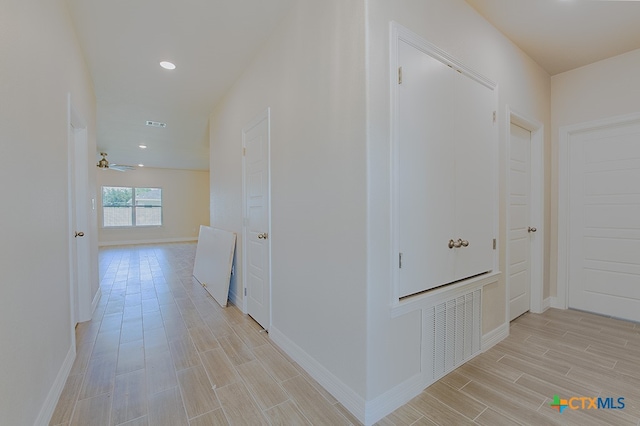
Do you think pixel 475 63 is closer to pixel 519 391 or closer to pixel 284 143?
pixel 284 143

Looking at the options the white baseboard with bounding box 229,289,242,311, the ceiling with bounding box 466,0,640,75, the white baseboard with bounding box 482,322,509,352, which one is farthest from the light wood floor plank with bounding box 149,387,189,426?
the ceiling with bounding box 466,0,640,75

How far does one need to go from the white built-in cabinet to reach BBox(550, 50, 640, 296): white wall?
1.70m

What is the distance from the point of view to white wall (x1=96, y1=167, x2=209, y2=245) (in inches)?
367

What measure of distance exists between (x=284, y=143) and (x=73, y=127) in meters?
2.43

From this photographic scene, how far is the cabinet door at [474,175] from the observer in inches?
83.6

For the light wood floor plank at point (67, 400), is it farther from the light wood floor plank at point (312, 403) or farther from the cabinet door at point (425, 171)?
the cabinet door at point (425, 171)

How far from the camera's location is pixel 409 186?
69.7 inches

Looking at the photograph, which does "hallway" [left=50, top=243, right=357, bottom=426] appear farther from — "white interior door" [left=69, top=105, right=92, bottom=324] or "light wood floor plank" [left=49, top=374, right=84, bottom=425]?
"white interior door" [left=69, top=105, right=92, bottom=324]

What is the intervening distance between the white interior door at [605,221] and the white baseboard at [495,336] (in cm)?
155

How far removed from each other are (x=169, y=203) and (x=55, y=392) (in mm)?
9538

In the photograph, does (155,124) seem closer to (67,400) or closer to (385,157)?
(67,400)

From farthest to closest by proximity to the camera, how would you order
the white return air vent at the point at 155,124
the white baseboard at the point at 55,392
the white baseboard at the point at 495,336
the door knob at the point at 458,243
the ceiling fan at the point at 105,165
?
the ceiling fan at the point at 105,165
the white return air vent at the point at 155,124
the white baseboard at the point at 495,336
the door knob at the point at 458,243
the white baseboard at the point at 55,392

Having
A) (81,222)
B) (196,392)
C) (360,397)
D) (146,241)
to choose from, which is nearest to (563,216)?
(360,397)

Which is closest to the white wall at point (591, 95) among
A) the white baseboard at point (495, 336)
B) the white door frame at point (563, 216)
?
the white door frame at point (563, 216)
